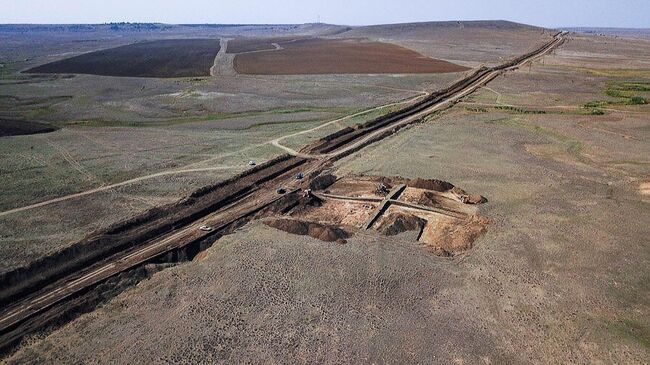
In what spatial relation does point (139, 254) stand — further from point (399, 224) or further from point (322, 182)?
point (399, 224)

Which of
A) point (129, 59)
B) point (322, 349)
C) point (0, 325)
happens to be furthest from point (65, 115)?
point (129, 59)

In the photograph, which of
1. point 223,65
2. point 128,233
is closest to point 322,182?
point 128,233

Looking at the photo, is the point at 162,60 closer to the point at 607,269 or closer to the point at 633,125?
the point at 633,125

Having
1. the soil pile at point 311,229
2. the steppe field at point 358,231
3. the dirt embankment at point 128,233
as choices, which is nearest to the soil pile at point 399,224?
Result: the steppe field at point 358,231

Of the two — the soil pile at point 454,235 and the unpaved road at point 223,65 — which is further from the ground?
the unpaved road at point 223,65

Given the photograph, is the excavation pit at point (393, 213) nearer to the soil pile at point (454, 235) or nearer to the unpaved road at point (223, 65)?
the soil pile at point (454, 235)

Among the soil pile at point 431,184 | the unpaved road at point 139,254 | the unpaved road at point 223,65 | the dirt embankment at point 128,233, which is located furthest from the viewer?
the unpaved road at point 223,65

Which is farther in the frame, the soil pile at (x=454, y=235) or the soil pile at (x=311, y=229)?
the soil pile at (x=311, y=229)
